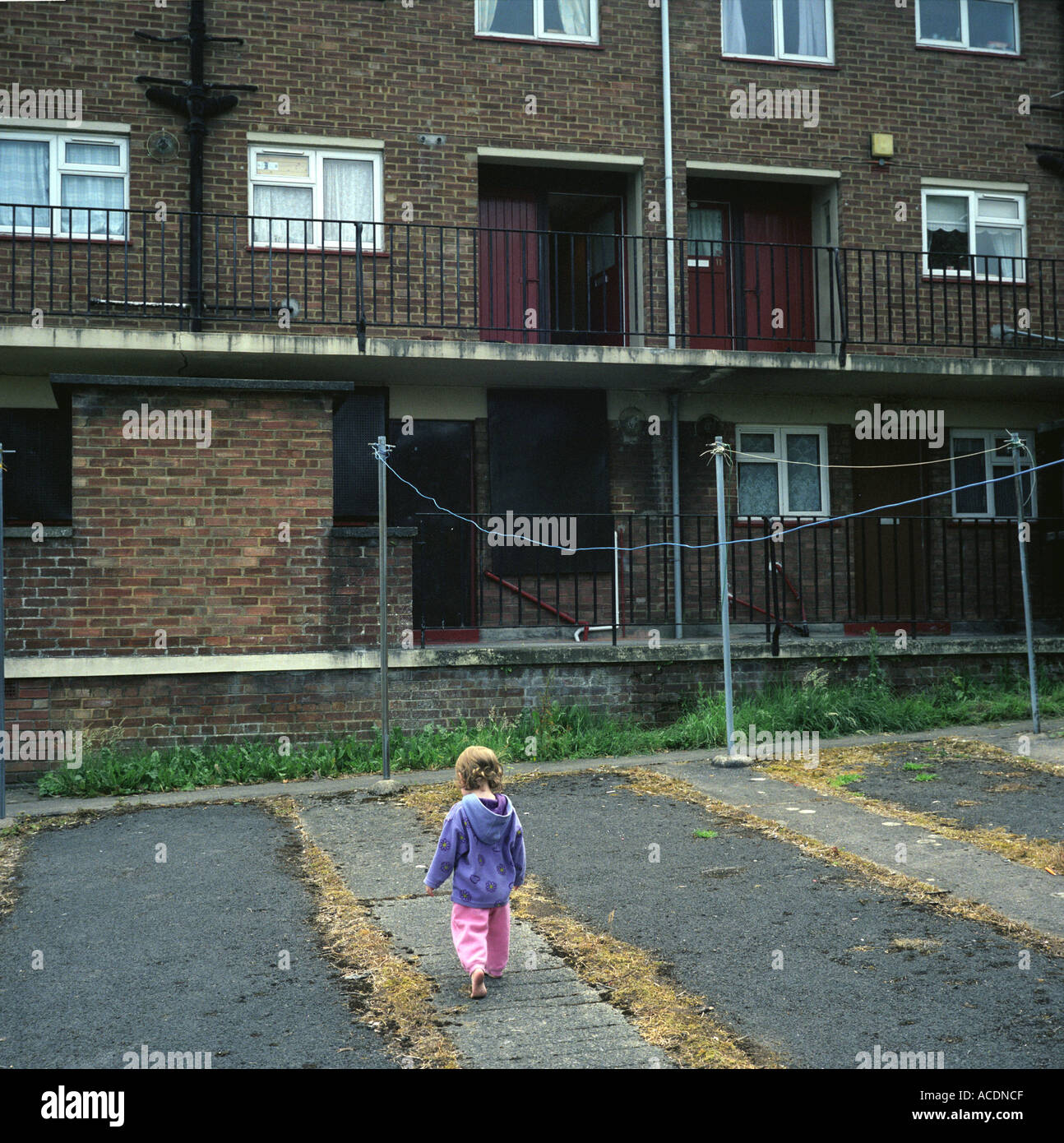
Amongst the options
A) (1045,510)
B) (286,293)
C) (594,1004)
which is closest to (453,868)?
(594,1004)

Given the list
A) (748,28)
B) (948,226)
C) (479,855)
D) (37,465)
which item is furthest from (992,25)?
(479,855)

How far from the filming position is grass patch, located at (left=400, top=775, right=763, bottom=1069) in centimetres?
366

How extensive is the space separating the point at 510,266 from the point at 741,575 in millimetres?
4353

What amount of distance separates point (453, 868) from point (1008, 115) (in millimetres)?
13311

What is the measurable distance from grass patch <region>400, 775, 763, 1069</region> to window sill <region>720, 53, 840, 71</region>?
35.8 feet

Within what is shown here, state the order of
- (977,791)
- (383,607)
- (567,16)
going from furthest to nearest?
(567,16) < (383,607) < (977,791)

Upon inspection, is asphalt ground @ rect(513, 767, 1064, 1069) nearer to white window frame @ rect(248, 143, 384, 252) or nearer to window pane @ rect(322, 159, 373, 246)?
white window frame @ rect(248, 143, 384, 252)

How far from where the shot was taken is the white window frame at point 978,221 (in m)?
13.9

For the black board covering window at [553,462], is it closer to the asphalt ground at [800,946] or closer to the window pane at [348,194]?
the window pane at [348,194]

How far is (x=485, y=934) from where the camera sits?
4434 millimetres

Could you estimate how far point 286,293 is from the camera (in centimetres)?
1153

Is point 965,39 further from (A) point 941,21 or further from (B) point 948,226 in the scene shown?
(B) point 948,226

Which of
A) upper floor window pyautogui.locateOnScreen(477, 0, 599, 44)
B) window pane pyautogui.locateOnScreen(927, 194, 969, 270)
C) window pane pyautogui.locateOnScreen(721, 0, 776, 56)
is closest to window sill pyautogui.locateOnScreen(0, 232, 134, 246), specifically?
upper floor window pyautogui.locateOnScreen(477, 0, 599, 44)

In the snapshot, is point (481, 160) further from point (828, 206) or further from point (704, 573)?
point (704, 573)
